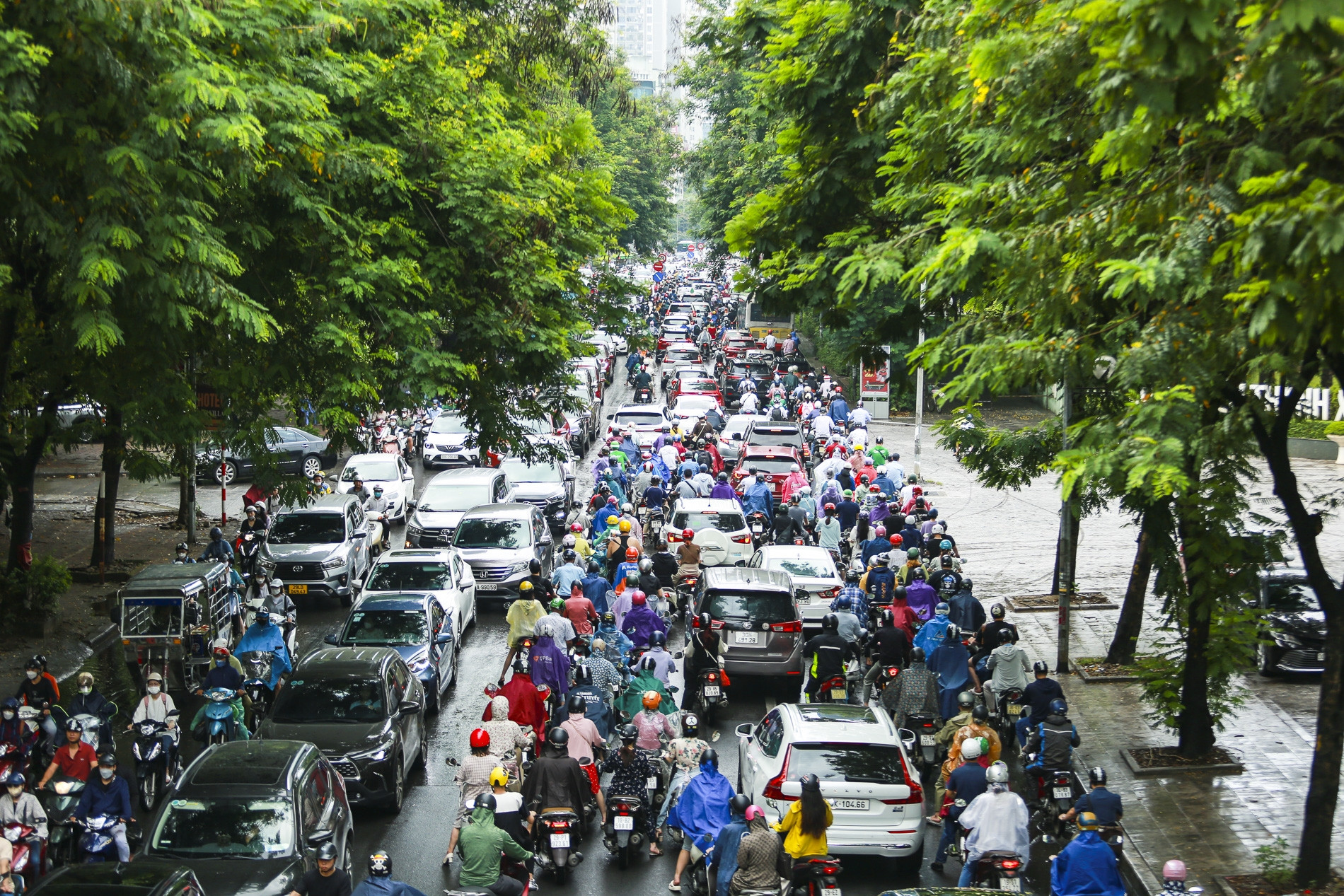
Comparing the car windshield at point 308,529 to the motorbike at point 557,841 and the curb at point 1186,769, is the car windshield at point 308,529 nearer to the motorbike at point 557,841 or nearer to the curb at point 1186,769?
the motorbike at point 557,841

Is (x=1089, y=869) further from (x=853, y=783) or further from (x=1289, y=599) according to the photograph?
(x=1289, y=599)

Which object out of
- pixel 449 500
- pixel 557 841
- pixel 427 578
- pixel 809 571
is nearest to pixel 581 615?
pixel 427 578

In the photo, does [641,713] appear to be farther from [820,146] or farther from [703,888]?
[820,146]

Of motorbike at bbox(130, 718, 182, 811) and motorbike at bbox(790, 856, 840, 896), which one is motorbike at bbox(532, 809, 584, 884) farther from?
motorbike at bbox(130, 718, 182, 811)

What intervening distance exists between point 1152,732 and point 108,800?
37.8 feet

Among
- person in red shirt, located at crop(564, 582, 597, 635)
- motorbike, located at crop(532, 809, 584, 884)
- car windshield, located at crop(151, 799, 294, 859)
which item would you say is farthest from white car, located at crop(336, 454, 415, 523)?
car windshield, located at crop(151, 799, 294, 859)

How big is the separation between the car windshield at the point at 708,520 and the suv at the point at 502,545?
2475mm

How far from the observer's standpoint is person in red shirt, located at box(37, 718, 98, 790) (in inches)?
509

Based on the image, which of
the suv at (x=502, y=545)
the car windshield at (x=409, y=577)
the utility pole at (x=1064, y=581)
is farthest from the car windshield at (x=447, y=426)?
the utility pole at (x=1064, y=581)

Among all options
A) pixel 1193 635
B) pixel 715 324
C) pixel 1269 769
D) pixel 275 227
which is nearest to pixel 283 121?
pixel 275 227

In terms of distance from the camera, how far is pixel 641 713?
13.4m

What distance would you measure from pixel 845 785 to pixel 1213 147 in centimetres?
600

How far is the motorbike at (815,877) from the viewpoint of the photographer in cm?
1056

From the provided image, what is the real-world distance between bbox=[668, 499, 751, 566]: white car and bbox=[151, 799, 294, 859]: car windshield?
1267cm
